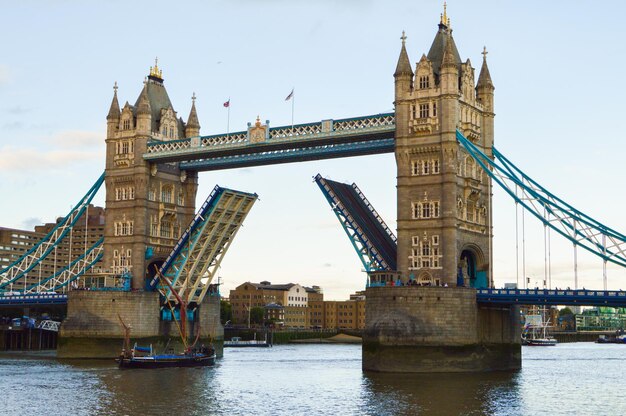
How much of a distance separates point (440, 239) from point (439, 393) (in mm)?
17792

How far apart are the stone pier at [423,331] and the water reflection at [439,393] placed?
1.21 m

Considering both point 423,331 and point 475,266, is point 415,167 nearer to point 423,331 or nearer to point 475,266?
point 475,266

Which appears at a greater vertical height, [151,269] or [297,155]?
[297,155]

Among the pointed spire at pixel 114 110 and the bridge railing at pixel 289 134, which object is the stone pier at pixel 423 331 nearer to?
the bridge railing at pixel 289 134

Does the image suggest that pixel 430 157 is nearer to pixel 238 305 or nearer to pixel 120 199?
pixel 120 199

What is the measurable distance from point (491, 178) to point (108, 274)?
3741 centimetres

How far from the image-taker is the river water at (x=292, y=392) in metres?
50.3

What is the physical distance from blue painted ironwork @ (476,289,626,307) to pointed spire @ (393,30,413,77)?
18166 millimetres

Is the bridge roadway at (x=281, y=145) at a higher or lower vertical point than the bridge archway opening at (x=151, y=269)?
higher

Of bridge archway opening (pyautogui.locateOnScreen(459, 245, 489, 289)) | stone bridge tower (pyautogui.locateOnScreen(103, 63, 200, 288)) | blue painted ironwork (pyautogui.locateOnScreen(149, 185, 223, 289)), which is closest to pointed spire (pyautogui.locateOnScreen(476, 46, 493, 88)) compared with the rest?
bridge archway opening (pyautogui.locateOnScreen(459, 245, 489, 289))

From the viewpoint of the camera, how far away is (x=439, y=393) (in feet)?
185

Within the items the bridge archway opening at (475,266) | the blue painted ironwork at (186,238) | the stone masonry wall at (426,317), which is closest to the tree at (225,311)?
the blue painted ironwork at (186,238)

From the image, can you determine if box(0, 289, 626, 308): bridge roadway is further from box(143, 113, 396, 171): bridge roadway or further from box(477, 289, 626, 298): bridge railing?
box(143, 113, 396, 171): bridge roadway

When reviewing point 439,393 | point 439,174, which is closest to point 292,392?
point 439,393
